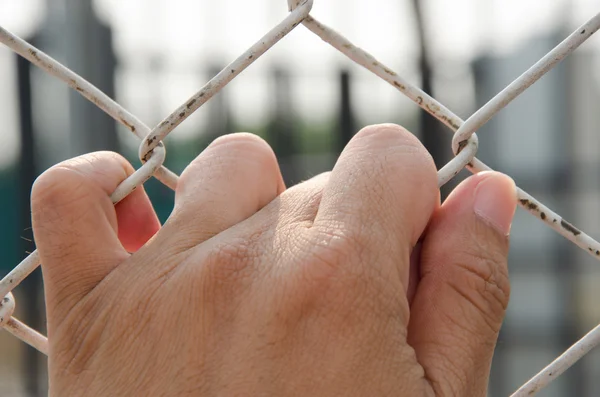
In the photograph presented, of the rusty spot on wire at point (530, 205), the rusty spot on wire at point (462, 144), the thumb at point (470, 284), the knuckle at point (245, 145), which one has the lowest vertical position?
the thumb at point (470, 284)

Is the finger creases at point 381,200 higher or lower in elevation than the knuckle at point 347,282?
higher

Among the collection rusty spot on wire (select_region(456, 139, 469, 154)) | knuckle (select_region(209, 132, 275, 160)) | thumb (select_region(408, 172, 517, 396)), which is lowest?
thumb (select_region(408, 172, 517, 396))

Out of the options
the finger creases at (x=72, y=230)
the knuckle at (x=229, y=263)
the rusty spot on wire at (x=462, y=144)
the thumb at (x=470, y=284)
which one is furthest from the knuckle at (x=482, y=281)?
the finger creases at (x=72, y=230)

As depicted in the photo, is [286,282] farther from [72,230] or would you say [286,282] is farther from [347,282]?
[72,230]

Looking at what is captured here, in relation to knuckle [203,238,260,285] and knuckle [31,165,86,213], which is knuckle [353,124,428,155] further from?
knuckle [31,165,86,213]

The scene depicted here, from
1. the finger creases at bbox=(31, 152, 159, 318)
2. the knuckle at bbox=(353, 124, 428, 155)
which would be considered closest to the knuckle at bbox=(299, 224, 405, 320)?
the knuckle at bbox=(353, 124, 428, 155)

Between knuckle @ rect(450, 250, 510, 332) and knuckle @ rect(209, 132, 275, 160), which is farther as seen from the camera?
knuckle @ rect(209, 132, 275, 160)

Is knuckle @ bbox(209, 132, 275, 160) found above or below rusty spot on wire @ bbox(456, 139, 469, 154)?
below

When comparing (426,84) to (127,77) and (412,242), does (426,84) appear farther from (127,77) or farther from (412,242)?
(412,242)

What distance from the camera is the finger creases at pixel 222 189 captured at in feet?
2.96

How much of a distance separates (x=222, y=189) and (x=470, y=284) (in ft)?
1.15

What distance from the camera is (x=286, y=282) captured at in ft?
2.62

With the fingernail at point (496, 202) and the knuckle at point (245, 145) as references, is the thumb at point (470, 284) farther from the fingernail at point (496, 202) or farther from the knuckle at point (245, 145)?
the knuckle at point (245, 145)

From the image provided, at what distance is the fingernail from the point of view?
842 millimetres
